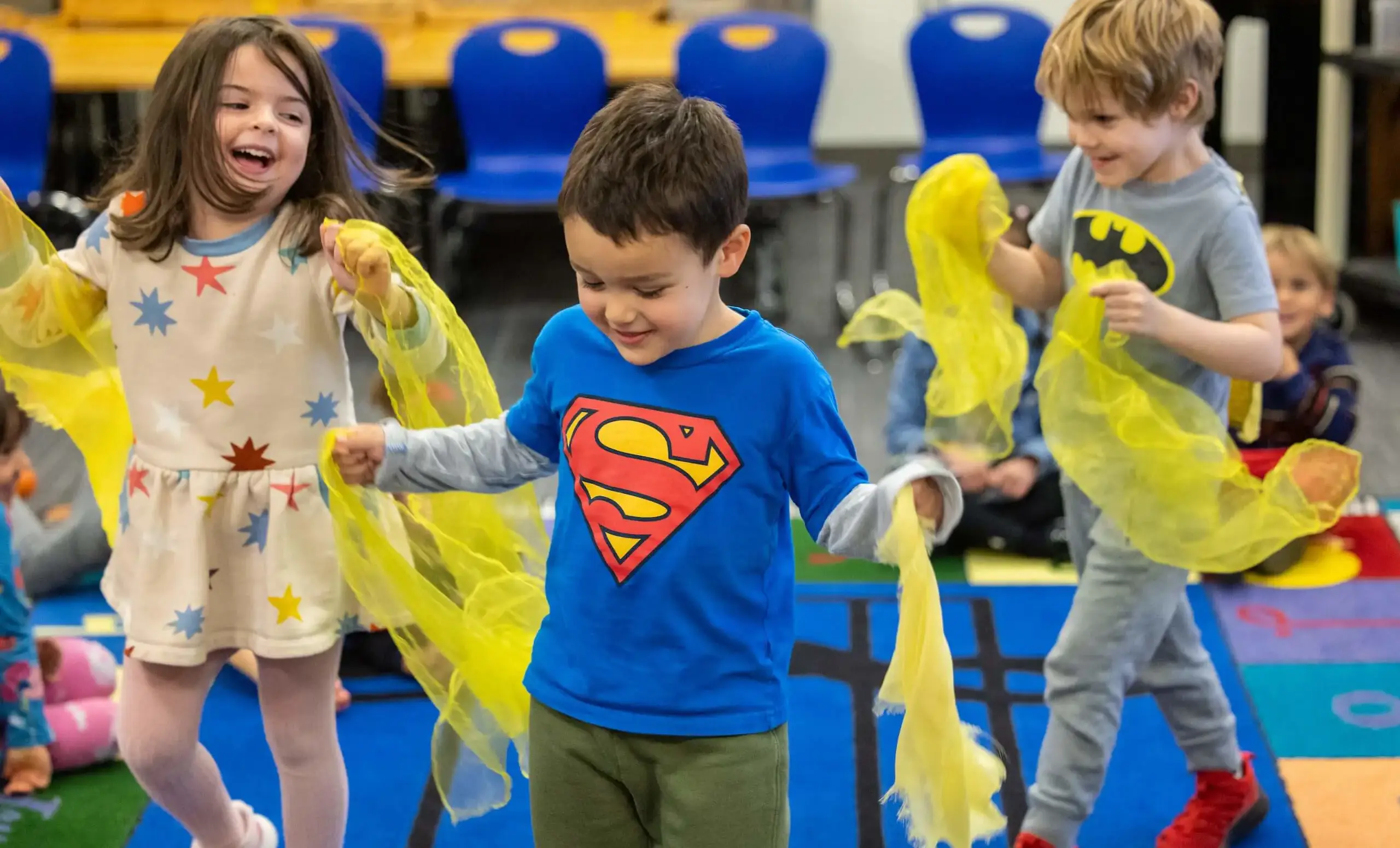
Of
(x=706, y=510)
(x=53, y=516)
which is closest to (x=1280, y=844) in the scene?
(x=706, y=510)

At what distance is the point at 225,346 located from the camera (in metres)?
2.00

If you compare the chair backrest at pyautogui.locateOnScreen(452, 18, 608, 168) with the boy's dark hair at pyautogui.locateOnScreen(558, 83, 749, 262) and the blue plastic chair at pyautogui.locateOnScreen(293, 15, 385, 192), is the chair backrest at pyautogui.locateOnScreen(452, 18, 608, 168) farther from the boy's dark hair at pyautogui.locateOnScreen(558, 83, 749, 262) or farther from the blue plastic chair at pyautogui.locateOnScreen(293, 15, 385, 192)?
the boy's dark hair at pyautogui.locateOnScreen(558, 83, 749, 262)

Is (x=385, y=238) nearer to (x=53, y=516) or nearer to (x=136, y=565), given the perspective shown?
(x=136, y=565)

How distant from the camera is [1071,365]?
2.24 meters

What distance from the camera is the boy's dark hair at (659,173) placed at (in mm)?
1524

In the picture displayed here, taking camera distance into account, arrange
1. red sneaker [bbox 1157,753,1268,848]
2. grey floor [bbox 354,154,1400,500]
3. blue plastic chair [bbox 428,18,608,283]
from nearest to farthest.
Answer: red sneaker [bbox 1157,753,1268,848] → grey floor [bbox 354,154,1400,500] → blue plastic chair [bbox 428,18,608,283]

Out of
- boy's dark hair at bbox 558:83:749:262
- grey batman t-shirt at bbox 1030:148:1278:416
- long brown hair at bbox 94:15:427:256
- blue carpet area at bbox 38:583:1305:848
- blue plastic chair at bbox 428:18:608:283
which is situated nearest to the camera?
boy's dark hair at bbox 558:83:749:262

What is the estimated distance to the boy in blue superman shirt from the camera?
5.15 ft

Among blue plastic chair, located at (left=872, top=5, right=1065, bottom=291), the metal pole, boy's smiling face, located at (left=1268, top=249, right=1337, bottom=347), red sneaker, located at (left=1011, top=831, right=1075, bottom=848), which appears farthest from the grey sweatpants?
the metal pole

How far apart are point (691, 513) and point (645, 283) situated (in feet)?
0.81

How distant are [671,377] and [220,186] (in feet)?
2.30

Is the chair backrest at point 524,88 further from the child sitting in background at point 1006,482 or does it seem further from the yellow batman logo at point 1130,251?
the yellow batman logo at point 1130,251

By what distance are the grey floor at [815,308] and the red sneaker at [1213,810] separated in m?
1.78

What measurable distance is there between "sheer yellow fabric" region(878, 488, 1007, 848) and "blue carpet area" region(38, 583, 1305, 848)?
32.5 inches
